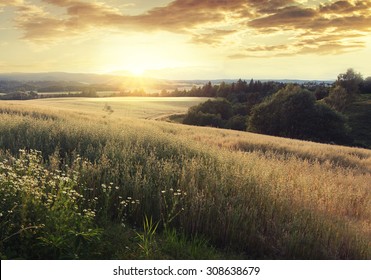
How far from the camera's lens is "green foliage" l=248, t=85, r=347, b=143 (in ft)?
192

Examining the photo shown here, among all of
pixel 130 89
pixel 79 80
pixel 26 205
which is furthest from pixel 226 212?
pixel 79 80

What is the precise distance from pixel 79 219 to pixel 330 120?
58.7 meters

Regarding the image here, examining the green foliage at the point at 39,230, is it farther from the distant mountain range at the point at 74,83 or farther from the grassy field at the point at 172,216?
the distant mountain range at the point at 74,83

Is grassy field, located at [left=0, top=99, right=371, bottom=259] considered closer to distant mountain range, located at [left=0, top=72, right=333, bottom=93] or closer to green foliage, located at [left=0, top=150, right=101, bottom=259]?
green foliage, located at [left=0, top=150, right=101, bottom=259]

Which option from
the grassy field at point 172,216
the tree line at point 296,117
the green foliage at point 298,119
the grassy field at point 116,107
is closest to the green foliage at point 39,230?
the grassy field at point 172,216

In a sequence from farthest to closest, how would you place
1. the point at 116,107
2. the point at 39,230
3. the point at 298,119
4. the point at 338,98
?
the point at 116,107, the point at 338,98, the point at 298,119, the point at 39,230

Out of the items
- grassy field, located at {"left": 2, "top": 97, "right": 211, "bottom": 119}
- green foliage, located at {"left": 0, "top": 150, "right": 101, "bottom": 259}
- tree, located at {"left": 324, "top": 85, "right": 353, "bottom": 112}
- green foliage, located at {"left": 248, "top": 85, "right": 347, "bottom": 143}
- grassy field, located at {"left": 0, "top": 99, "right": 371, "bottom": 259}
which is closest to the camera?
green foliage, located at {"left": 0, "top": 150, "right": 101, "bottom": 259}

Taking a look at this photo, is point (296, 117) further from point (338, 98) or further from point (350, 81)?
point (350, 81)

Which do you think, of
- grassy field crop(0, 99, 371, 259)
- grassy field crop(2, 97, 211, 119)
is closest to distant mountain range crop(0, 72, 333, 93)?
grassy field crop(2, 97, 211, 119)

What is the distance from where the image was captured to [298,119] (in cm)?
6062

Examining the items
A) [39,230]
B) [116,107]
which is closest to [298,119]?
[116,107]

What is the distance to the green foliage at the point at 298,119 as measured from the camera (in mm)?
58594
